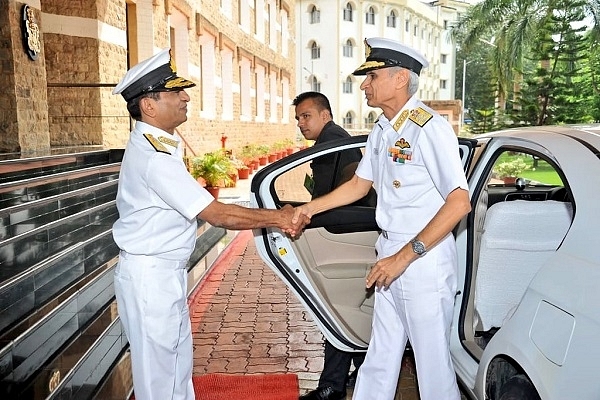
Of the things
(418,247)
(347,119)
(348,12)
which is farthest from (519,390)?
(348,12)

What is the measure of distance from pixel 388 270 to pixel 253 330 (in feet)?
8.56

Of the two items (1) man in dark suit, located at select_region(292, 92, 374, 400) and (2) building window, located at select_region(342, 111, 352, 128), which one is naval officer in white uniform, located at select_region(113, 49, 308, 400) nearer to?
(1) man in dark suit, located at select_region(292, 92, 374, 400)

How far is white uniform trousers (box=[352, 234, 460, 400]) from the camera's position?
2465 mm

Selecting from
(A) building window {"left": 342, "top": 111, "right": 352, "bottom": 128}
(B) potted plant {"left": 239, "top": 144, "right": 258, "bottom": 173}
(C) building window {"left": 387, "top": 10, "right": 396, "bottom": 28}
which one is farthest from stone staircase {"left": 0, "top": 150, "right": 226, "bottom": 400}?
(C) building window {"left": 387, "top": 10, "right": 396, "bottom": 28}

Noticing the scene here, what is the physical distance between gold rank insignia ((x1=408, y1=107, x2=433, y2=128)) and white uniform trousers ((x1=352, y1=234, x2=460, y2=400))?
466 millimetres

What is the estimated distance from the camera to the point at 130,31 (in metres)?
13.0

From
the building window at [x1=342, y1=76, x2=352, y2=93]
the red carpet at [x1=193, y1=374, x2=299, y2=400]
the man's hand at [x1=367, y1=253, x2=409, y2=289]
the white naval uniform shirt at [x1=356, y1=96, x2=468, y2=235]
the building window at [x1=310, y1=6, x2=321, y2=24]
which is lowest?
the red carpet at [x1=193, y1=374, x2=299, y2=400]

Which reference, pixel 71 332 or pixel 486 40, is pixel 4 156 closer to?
pixel 71 332

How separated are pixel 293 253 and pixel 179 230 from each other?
721 mm

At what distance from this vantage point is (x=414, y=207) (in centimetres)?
247

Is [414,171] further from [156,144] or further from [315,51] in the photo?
[315,51]

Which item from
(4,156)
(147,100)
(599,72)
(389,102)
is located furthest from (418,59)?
(599,72)

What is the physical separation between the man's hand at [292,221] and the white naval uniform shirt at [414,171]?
44cm

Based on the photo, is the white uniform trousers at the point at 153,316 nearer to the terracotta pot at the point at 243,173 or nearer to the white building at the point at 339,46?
the terracotta pot at the point at 243,173
